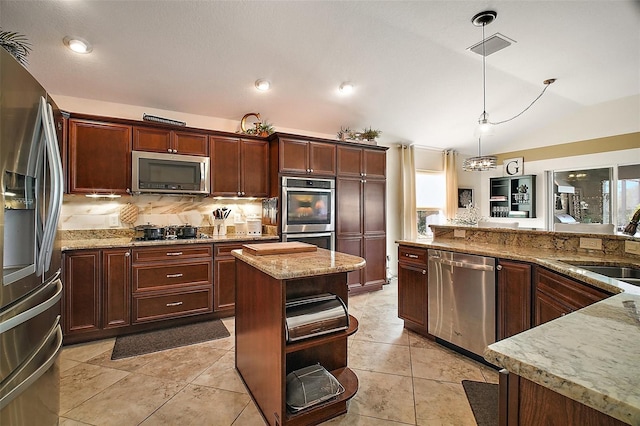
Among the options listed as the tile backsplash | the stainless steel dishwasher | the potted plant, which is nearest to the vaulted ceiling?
the potted plant

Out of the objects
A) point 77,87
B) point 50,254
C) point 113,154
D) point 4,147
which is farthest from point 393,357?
point 77,87

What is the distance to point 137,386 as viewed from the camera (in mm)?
2174

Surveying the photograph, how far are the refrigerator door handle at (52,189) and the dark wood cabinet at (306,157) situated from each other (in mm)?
2532

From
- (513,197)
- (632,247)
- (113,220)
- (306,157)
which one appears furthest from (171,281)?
(513,197)

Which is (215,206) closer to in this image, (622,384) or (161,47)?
(161,47)

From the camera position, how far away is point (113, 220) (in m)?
3.49

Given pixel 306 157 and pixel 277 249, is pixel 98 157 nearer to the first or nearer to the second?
pixel 306 157

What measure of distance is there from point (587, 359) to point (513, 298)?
1.78 meters

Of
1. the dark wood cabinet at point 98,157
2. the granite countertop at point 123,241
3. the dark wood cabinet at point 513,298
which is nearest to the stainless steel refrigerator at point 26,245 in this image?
the granite countertop at point 123,241

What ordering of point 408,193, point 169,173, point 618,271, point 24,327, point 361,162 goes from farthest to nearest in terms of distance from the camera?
point 408,193 < point 361,162 < point 169,173 < point 618,271 < point 24,327

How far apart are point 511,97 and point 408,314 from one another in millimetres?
3658

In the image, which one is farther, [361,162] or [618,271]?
[361,162]

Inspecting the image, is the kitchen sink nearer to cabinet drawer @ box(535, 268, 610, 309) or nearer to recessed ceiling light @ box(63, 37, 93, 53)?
cabinet drawer @ box(535, 268, 610, 309)

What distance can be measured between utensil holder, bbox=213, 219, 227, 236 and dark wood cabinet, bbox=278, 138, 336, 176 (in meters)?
1.05
